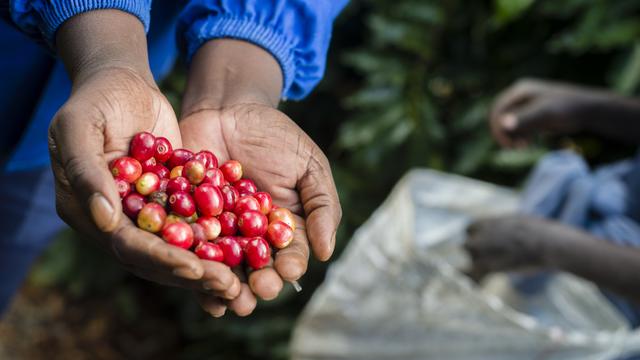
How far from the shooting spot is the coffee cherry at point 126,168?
1.22 m

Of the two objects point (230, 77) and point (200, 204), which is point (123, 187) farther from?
point (230, 77)

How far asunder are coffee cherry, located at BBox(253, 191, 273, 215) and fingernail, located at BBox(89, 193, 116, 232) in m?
0.36

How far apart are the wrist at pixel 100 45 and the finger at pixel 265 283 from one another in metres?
0.41

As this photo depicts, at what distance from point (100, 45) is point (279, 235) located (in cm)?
46

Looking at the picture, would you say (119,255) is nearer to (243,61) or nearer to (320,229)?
(320,229)

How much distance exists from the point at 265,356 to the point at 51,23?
2007 mm

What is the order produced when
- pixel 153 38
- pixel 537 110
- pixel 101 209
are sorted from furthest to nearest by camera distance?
pixel 537 110 < pixel 153 38 < pixel 101 209

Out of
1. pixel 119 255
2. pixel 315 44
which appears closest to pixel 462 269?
pixel 315 44

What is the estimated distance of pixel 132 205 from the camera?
1217 mm

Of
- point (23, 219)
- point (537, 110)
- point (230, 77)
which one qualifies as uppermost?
point (230, 77)

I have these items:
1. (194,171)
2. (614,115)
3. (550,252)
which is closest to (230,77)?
(194,171)

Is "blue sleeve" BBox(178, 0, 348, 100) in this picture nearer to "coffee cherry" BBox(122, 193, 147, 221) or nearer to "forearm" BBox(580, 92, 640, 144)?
"coffee cherry" BBox(122, 193, 147, 221)

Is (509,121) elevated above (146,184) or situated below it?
below

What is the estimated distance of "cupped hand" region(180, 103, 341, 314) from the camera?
1.21 meters
